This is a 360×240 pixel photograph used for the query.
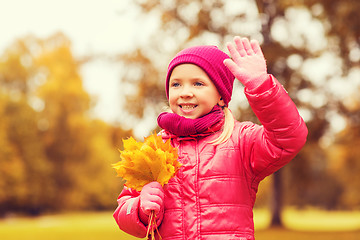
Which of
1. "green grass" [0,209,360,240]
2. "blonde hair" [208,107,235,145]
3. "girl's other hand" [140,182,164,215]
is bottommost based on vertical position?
"girl's other hand" [140,182,164,215]

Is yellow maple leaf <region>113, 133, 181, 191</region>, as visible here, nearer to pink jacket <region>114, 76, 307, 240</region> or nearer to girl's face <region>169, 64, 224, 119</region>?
pink jacket <region>114, 76, 307, 240</region>

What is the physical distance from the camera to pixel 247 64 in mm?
2707

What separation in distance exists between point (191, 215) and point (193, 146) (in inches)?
15.5

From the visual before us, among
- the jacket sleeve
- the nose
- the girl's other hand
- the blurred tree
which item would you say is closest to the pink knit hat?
the nose

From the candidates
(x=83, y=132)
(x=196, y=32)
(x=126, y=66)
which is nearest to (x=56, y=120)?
(x=83, y=132)

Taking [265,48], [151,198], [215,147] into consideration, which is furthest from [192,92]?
[265,48]

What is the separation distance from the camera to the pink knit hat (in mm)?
2990

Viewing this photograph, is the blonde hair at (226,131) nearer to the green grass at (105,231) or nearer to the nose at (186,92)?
the nose at (186,92)

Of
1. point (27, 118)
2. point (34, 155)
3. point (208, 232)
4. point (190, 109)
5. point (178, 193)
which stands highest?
point (27, 118)

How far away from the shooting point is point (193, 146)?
9.73 feet

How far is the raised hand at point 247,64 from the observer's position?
2639mm

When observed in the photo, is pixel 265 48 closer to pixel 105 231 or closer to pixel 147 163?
pixel 105 231

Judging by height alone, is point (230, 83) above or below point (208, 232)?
above

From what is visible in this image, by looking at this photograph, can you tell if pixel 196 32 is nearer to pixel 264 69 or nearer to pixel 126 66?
pixel 126 66
